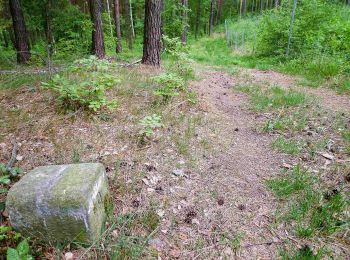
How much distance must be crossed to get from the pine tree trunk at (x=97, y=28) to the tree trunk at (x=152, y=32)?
2918 mm

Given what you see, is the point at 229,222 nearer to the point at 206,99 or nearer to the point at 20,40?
the point at 206,99

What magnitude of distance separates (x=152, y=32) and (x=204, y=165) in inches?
185

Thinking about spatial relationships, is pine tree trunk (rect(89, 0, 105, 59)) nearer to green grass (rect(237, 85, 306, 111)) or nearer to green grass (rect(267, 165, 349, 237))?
green grass (rect(237, 85, 306, 111))

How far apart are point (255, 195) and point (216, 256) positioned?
0.86 metres

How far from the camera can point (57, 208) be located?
1796 millimetres

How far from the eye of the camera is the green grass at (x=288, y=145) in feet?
10.7

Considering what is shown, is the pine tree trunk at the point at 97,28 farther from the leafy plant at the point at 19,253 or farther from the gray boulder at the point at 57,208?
the leafy plant at the point at 19,253

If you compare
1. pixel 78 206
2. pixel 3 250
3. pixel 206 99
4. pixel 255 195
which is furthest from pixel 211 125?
pixel 3 250

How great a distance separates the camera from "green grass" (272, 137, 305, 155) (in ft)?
10.7

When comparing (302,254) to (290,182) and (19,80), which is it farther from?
(19,80)

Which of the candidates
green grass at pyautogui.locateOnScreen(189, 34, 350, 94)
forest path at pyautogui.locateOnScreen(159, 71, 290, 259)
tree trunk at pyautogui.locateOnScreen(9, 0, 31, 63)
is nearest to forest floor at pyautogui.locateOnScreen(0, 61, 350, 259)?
forest path at pyautogui.locateOnScreen(159, 71, 290, 259)

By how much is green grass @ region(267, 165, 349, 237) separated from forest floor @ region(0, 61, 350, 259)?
1cm

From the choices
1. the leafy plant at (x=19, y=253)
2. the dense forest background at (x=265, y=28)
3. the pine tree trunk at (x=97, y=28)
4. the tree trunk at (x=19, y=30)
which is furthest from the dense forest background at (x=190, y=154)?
the tree trunk at (x=19, y=30)

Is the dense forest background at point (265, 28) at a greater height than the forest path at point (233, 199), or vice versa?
the dense forest background at point (265, 28)
